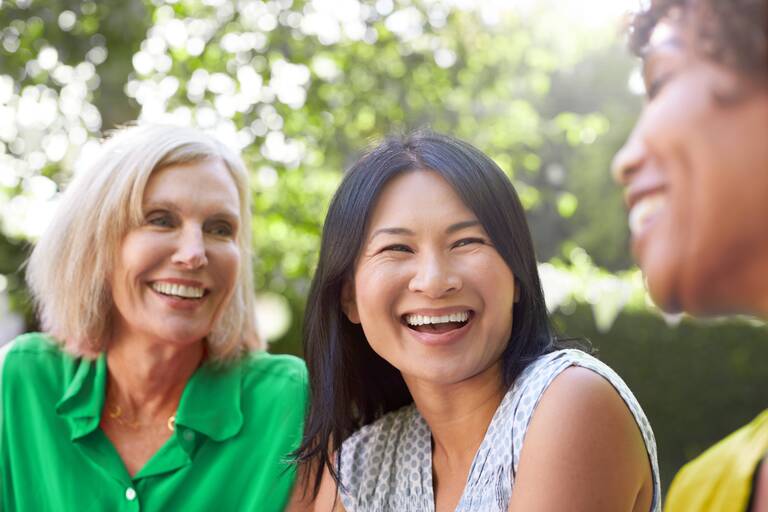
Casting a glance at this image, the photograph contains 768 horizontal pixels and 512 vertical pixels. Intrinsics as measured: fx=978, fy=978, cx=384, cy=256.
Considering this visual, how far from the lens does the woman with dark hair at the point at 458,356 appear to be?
204 cm

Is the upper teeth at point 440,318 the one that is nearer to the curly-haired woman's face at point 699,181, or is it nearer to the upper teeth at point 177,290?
the upper teeth at point 177,290

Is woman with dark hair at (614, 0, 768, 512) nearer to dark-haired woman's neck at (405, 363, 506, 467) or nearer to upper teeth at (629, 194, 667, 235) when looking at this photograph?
upper teeth at (629, 194, 667, 235)

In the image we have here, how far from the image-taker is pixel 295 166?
19.8 ft

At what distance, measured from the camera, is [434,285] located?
84.4 inches

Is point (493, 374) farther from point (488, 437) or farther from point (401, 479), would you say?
point (401, 479)

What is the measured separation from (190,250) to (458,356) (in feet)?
3.20

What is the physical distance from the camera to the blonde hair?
286 centimetres

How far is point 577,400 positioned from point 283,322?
5354 millimetres

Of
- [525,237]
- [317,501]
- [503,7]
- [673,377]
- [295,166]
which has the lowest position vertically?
[673,377]

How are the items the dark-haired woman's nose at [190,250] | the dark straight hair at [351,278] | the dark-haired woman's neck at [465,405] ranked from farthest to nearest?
the dark-haired woman's nose at [190,250], the dark-haired woman's neck at [465,405], the dark straight hair at [351,278]

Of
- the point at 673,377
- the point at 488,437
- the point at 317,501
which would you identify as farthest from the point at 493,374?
the point at 673,377

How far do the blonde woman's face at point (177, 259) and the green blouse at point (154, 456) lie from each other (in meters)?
0.25

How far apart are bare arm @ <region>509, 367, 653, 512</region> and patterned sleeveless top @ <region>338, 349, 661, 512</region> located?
44 millimetres

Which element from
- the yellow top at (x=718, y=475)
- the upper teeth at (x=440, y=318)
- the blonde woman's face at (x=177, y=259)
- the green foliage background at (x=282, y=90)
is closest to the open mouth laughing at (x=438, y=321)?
the upper teeth at (x=440, y=318)
